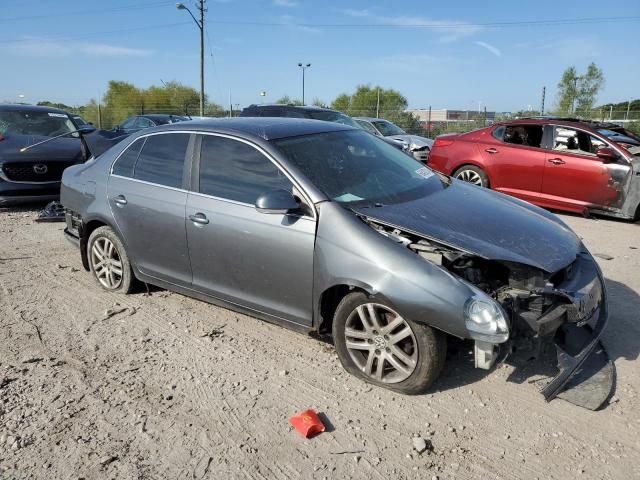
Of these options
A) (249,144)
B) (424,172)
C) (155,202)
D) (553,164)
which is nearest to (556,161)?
(553,164)

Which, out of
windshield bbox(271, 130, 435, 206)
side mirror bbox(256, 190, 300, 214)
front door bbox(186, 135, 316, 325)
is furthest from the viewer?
windshield bbox(271, 130, 435, 206)

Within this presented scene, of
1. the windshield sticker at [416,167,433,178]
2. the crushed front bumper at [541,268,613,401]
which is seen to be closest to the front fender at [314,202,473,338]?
the crushed front bumper at [541,268,613,401]

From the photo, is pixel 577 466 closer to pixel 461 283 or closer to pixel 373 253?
pixel 461 283

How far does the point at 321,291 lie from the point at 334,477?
1181mm

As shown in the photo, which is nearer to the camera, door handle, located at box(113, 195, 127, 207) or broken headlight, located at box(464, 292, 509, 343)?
broken headlight, located at box(464, 292, 509, 343)

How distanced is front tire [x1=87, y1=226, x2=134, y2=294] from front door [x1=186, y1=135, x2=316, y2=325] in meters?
1.03

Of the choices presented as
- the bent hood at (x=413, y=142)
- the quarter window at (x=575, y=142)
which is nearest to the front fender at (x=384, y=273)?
the quarter window at (x=575, y=142)

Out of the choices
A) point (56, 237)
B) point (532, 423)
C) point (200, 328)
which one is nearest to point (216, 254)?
point (200, 328)

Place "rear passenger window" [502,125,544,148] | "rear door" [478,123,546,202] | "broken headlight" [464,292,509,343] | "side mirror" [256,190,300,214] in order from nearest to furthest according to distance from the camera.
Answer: "broken headlight" [464,292,509,343], "side mirror" [256,190,300,214], "rear door" [478,123,546,202], "rear passenger window" [502,125,544,148]

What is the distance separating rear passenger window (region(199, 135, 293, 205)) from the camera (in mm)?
3773

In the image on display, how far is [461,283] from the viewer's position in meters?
3.02

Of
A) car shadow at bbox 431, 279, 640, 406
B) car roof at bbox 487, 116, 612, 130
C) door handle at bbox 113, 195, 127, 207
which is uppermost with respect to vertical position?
car roof at bbox 487, 116, 612, 130

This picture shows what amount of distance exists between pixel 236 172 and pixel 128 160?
4.51 feet

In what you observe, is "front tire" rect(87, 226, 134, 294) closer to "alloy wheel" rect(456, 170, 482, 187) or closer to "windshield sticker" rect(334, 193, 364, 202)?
"windshield sticker" rect(334, 193, 364, 202)
